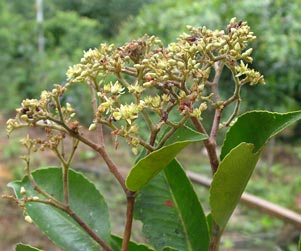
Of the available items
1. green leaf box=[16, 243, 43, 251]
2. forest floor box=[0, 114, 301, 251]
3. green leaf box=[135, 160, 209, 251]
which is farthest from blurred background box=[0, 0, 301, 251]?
green leaf box=[16, 243, 43, 251]

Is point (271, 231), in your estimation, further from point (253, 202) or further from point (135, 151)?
point (135, 151)

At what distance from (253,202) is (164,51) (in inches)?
83.6

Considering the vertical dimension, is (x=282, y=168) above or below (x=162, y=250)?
above

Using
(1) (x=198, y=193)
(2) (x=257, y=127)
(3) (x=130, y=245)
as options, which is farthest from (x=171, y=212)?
(1) (x=198, y=193)

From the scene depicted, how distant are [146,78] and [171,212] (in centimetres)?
22

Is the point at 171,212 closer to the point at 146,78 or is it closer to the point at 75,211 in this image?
the point at 75,211

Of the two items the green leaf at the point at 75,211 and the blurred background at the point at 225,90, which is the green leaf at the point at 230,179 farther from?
the blurred background at the point at 225,90

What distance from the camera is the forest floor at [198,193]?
3.00 metres

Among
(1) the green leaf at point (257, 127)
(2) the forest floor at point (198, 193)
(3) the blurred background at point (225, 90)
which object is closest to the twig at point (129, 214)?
(1) the green leaf at point (257, 127)

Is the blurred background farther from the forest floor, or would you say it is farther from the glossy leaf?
the glossy leaf

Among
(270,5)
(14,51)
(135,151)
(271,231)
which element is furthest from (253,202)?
(14,51)

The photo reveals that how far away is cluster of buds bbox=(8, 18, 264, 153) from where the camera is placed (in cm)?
56

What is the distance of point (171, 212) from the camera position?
728 millimetres

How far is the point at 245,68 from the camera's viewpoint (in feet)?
1.94
